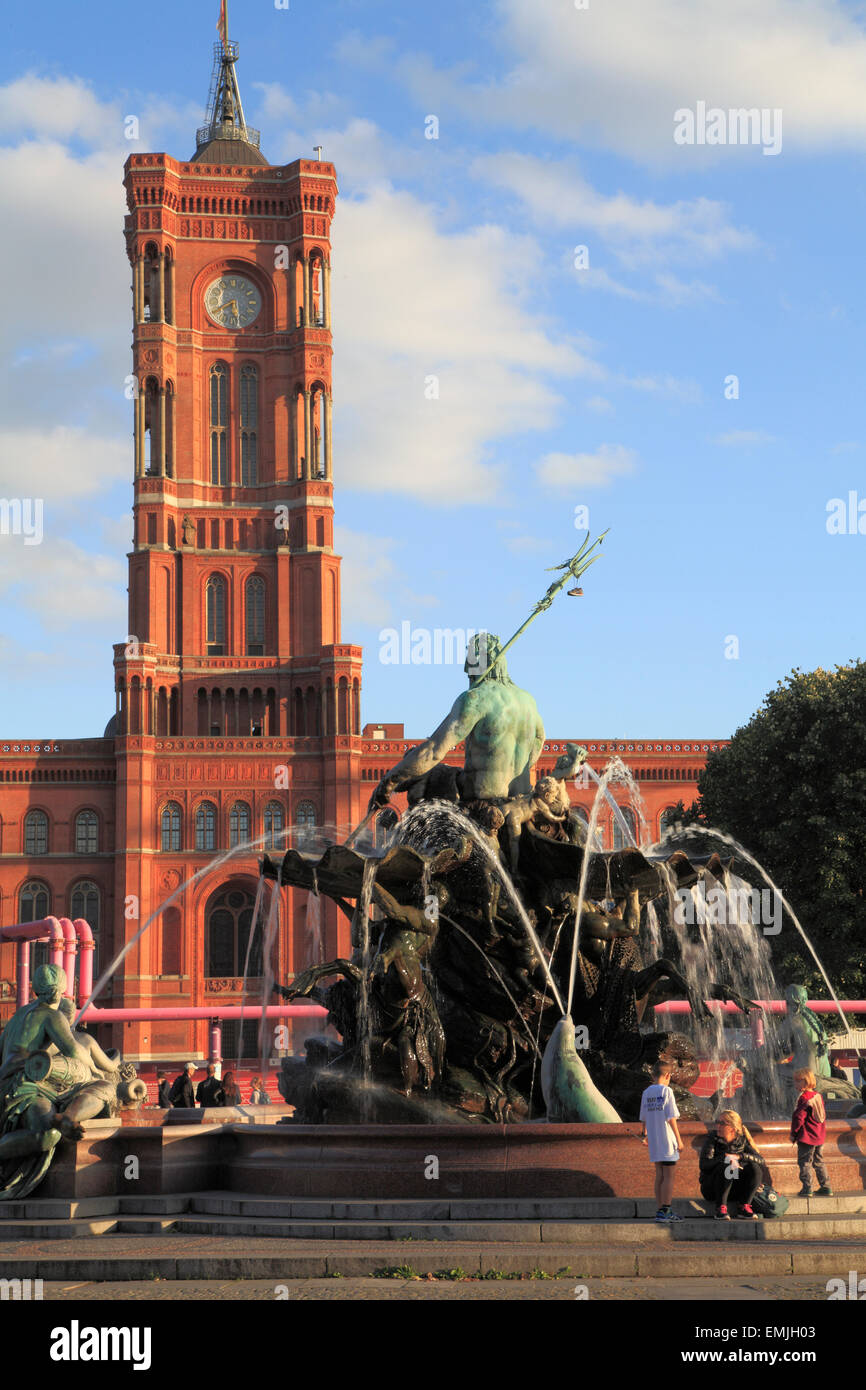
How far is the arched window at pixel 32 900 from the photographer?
210 ft

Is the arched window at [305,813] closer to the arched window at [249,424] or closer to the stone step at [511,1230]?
the arched window at [249,424]

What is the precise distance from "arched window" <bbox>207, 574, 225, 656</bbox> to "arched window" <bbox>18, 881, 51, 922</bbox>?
12177 mm

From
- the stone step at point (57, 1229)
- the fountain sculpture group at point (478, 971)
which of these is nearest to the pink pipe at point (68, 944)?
the fountain sculpture group at point (478, 971)

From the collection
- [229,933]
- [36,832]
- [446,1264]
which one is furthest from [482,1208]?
[36,832]

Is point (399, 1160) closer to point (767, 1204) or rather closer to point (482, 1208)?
point (482, 1208)

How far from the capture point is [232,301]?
237 feet

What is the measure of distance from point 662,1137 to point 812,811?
23.9m

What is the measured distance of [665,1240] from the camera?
9578 mm

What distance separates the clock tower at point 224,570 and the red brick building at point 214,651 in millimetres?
90

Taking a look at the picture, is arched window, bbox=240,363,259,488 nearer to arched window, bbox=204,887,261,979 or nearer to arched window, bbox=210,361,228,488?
arched window, bbox=210,361,228,488

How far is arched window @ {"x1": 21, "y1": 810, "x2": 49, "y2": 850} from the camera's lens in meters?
64.3

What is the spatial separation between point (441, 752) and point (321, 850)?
1.65 m
